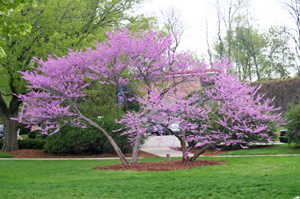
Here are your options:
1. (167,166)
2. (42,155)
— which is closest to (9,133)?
(42,155)

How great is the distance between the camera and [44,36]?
53.7 feet

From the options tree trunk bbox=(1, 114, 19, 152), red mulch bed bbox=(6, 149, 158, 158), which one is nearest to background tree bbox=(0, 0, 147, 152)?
tree trunk bbox=(1, 114, 19, 152)

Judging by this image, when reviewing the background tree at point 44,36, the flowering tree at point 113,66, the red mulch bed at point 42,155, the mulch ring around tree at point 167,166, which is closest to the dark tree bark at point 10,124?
the background tree at point 44,36

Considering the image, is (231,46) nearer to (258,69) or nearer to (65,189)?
(258,69)

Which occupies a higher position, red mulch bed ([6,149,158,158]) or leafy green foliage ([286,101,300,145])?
leafy green foliage ([286,101,300,145])

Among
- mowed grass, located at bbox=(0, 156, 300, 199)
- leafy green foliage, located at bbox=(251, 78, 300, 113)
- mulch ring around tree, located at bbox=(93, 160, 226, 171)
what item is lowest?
mowed grass, located at bbox=(0, 156, 300, 199)

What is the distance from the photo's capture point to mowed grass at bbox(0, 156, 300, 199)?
21.2 ft

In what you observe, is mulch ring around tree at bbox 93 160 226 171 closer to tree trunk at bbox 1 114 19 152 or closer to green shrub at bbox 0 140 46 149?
tree trunk at bbox 1 114 19 152

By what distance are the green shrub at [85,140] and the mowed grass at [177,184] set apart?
6232 millimetres

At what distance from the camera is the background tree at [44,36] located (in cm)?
1552

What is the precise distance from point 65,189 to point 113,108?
Result: 36.6ft

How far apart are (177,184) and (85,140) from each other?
10095mm

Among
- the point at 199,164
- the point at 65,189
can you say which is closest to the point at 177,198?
the point at 65,189

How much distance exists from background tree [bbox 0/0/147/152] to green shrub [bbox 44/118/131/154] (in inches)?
117
